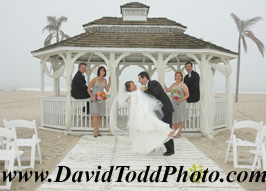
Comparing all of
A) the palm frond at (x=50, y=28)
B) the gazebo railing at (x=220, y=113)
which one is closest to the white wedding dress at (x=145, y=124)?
the gazebo railing at (x=220, y=113)

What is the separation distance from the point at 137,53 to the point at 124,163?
5.67m

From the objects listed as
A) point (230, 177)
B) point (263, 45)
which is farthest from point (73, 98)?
point (263, 45)

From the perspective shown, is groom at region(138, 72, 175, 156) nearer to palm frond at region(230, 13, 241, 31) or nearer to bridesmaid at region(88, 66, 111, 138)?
bridesmaid at region(88, 66, 111, 138)

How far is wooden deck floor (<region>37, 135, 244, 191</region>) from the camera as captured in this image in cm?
429

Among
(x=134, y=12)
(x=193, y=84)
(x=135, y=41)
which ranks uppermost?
(x=134, y=12)

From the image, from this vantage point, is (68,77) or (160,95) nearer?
(160,95)

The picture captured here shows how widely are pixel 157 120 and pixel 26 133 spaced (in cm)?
622

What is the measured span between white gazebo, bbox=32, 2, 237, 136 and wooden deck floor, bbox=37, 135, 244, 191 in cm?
135

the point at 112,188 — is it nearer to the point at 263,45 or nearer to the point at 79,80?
the point at 79,80

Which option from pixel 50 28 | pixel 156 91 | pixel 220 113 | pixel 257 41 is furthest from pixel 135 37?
pixel 50 28

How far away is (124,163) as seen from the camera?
552cm

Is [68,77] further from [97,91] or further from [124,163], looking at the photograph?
[124,163]

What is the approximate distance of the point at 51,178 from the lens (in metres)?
4.66

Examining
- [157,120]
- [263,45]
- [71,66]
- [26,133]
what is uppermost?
[263,45]
